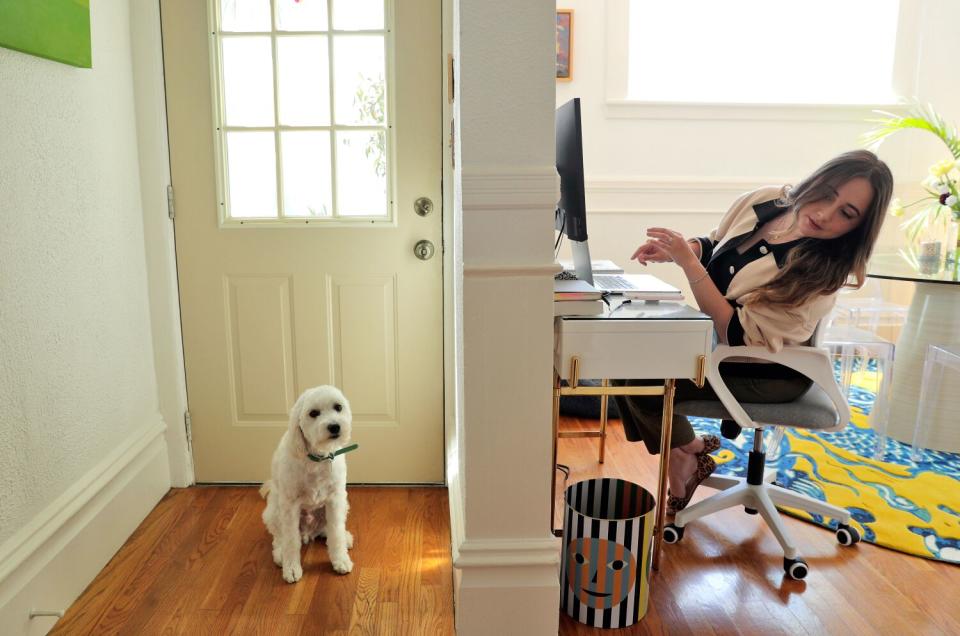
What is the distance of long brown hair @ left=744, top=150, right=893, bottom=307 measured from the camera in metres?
1.99

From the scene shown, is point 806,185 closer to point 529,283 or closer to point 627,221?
point 529,283

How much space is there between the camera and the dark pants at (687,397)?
6.82 feet

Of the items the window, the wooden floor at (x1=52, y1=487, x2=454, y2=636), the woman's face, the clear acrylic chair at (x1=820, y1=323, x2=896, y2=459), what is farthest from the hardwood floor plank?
the window

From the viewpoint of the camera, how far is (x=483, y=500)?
5.55 feet

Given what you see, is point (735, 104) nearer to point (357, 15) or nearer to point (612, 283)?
point (612, 283)

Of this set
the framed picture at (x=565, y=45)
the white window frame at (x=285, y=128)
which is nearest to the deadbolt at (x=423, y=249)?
the white window frame at (x=285, y=128)

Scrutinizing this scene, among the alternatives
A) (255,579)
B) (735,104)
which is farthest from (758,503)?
(735,104)

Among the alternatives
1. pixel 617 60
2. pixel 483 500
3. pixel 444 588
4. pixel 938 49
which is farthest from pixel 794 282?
pixel 938 49

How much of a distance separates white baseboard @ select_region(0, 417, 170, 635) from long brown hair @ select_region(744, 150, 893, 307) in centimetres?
195

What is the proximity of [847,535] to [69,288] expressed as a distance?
2419 mm

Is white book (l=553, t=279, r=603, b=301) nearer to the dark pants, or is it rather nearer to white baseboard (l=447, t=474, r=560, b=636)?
the dark pants

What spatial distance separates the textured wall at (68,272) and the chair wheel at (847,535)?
228 centimetres

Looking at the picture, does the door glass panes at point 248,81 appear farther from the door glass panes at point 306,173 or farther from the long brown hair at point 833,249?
the long brown hair at point 833,249

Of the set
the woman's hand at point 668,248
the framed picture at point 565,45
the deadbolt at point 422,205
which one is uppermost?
the framed picture at point 565,45
